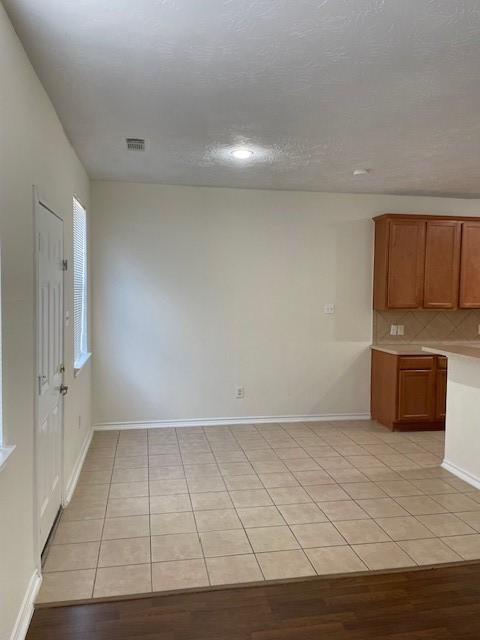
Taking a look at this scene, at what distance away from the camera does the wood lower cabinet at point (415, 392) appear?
200 inches

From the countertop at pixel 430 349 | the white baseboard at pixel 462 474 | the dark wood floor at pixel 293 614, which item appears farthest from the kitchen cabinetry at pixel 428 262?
the dark wood floor at pixel 293 614

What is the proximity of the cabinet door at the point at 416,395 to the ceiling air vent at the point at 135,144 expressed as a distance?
3.34m

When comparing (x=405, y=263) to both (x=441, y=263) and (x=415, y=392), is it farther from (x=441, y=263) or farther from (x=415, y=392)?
(x=415, y=392)

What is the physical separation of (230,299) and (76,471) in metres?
2.36

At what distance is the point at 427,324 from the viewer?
5652 millimetres

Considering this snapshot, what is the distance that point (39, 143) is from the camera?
2543 millimetres

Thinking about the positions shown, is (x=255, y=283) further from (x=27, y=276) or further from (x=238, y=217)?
(x=27, y=276)

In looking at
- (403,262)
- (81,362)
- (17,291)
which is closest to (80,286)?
(81,362)

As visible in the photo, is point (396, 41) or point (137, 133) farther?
point (137, 133)

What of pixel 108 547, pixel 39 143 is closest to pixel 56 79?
pixel 39 143

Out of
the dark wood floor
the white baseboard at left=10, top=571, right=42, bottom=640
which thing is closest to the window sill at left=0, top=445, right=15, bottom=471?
the white baseboard at left=10, top=571, right=42, bottom=640

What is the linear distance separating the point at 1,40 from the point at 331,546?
296cm

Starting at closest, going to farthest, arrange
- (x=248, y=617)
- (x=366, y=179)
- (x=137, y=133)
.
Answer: (x=248, y=617) < (x=137, y=133) < (x=366, y=179)

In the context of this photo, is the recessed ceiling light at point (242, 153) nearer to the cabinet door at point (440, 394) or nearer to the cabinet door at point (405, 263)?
the cabinet door at point (405, 263)
